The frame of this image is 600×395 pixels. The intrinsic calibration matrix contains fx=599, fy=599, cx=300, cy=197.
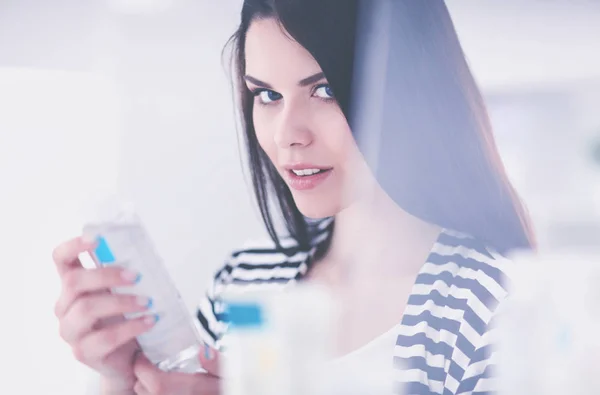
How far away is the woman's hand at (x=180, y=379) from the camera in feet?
2.28

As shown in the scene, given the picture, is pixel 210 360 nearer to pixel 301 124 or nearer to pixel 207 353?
pixel 207 353

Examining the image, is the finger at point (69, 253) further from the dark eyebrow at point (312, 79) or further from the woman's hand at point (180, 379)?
the dark eyebrow at point (312, 79)

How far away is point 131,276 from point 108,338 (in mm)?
89

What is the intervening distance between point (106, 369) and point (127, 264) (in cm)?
15

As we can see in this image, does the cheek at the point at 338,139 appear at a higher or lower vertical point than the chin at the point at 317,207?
higher

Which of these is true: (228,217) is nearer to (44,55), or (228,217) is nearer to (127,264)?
(127,264)

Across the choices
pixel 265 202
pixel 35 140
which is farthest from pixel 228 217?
pixel 35 140

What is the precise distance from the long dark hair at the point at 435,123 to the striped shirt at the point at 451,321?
0.03 m

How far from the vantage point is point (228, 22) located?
2.28 feet

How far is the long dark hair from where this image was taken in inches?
24.4

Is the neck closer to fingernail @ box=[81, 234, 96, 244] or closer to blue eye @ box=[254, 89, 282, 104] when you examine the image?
blue eye @ box=[254, 89, 282, 104]

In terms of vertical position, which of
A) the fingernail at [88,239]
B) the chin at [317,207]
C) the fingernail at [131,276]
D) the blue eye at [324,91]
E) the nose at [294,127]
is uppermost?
the blue eye at [324,91]

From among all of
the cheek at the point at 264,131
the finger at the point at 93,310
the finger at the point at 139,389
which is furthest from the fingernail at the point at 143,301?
the cheek at the point at 264,131

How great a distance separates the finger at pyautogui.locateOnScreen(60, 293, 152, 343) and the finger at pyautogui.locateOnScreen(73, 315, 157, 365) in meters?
0.01
